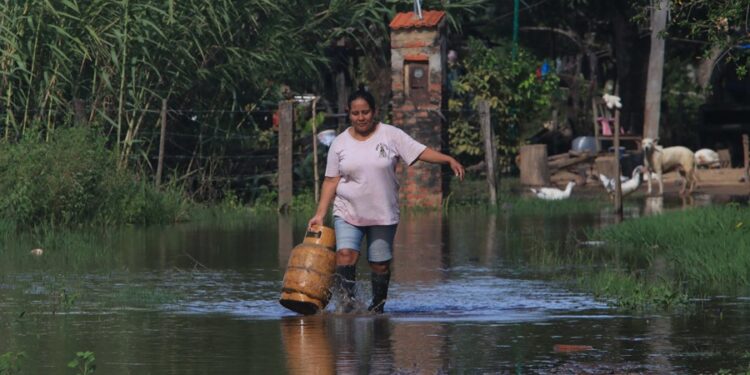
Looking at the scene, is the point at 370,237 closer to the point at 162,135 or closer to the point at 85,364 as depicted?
the point at 85,364

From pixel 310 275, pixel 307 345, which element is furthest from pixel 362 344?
pixel 310 275

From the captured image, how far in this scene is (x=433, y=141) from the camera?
2353 cm

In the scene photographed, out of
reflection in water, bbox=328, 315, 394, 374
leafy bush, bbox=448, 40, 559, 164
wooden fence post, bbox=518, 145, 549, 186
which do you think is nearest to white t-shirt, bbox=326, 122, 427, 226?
reflection in water, bbox=328, 315, 394, 374

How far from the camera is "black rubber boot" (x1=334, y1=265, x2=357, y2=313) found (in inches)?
453

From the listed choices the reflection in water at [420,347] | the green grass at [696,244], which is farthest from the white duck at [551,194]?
the reflection in water at [420,347]

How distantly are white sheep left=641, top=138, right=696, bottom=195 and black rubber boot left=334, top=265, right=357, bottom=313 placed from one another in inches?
660

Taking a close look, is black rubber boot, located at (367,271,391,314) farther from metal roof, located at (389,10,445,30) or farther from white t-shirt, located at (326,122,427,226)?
metal roof, located at (389,10,445,30)

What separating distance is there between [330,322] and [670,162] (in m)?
17.9

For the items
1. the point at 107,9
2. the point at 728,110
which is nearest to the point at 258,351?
the point at 107,9

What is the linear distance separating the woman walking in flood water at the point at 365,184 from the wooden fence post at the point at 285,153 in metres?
11.5

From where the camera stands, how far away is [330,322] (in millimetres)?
11078

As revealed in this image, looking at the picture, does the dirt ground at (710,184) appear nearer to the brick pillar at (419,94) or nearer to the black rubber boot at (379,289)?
the brick pillar at (419,94)

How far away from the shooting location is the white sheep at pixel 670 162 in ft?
91.3

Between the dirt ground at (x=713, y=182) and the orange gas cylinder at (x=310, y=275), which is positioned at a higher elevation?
the dirt ground at (x=713, y=182)
